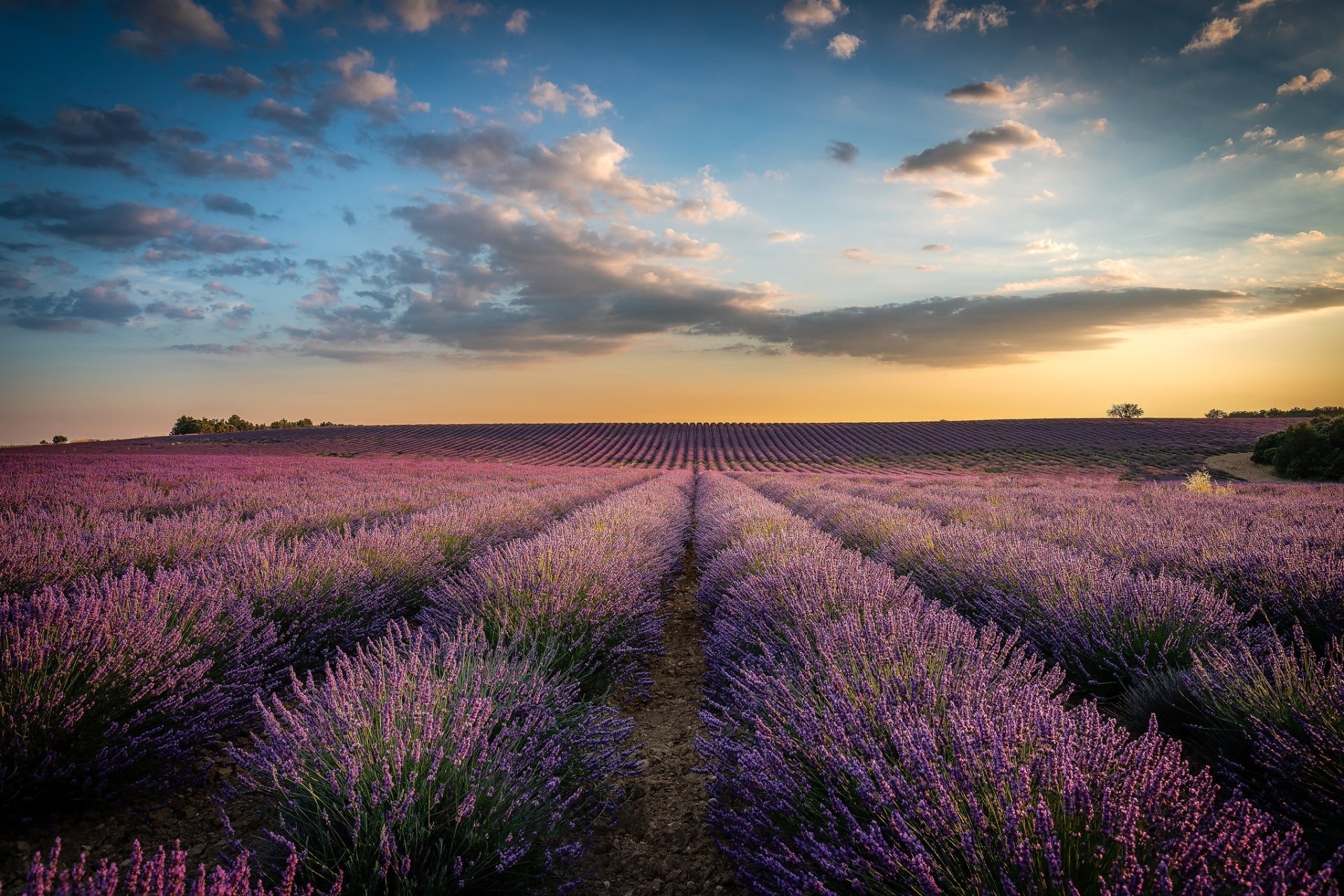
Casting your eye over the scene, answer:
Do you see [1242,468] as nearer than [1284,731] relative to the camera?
No

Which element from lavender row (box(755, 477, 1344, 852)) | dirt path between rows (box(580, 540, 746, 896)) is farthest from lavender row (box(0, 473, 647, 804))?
lavender row (box(755, 477, 1344, 852))

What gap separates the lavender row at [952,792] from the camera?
1.18 m

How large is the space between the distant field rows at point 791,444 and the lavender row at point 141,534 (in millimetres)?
19211

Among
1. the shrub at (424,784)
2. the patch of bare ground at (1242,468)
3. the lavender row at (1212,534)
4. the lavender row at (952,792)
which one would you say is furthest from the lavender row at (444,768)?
the patch of bare ground at (1242,468)

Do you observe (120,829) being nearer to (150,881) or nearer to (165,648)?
(165,648)

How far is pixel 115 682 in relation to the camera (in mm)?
2236

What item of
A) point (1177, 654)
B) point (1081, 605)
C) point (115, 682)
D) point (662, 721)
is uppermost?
point (115, 682)

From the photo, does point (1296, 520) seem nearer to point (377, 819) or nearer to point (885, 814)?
point (885, 814)

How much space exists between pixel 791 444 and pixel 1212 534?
33.1 m

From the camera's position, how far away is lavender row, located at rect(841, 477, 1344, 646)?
3434 mm

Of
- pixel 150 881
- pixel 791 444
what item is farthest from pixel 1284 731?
pixel 791 444

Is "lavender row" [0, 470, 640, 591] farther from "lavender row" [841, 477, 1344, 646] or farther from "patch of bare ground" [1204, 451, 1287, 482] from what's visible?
"patch of bare ground" [1204, 451, 1287, 482]

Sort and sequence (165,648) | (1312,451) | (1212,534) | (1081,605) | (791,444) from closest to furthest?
1. (165,648)
2. (1081,605)
3. (1212,534)
4. (1312,451)
5. (791,444)

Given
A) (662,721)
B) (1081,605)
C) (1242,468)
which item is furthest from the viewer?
(1242,468)
